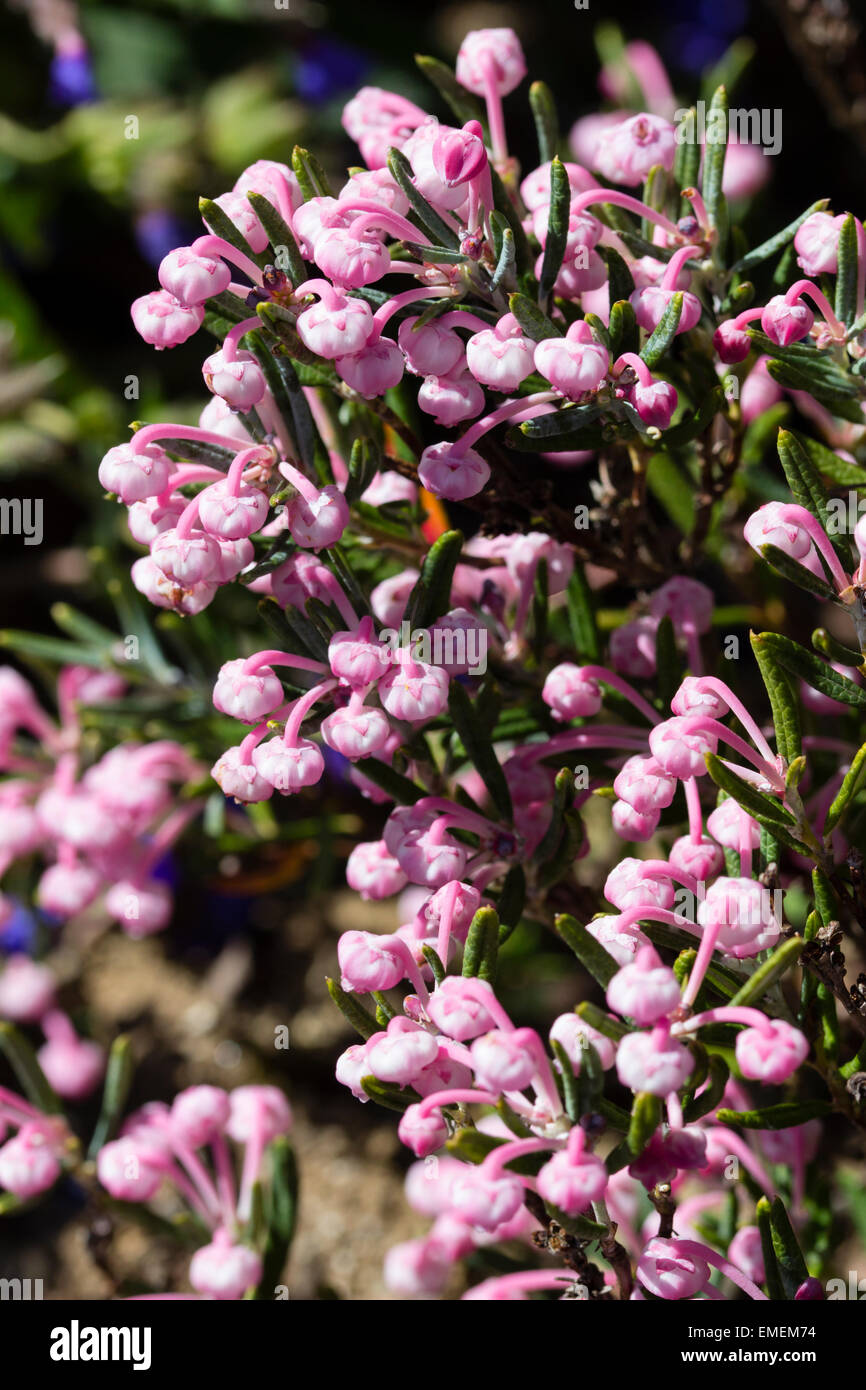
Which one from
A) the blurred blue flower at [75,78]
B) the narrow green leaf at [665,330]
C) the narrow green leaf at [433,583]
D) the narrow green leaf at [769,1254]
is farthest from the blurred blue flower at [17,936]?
the blurred blue flower at [75,78]

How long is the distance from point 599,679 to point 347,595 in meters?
0.24

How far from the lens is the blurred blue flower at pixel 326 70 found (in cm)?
252

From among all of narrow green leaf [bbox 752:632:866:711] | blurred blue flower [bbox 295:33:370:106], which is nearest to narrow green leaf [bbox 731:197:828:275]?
narrow green leaf [bbox 752:632:866:711]

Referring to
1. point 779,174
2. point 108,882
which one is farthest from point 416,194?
point 779,174

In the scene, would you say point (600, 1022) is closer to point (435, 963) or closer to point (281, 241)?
point (435, 963)

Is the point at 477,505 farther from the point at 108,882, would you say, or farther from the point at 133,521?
the point at 108,882

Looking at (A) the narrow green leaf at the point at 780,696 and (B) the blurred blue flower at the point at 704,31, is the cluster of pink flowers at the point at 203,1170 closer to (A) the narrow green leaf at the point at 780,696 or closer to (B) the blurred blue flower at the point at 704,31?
(A) the narrow green leaf at the point at 780,696

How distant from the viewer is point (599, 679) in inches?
42.1

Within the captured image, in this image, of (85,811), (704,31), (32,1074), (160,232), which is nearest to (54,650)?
(85,811)

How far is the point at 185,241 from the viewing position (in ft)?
8.04

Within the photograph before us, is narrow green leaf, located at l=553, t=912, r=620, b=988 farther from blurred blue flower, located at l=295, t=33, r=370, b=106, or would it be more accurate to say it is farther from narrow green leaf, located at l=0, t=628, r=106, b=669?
blurred blue flower, located at l=295, t=33, r=370, b=106

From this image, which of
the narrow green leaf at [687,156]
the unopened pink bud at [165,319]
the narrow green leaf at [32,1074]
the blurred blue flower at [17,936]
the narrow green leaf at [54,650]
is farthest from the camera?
the blurred blue flower at [17,936]

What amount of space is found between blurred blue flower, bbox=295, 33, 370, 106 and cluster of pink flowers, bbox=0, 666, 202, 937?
154 cm

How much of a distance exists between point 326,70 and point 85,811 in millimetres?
1804
